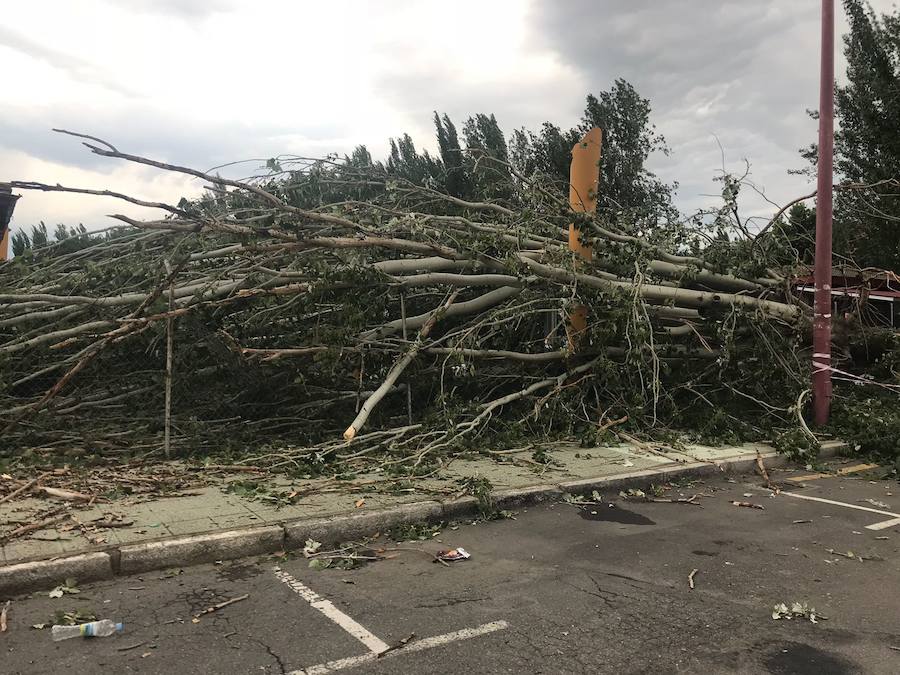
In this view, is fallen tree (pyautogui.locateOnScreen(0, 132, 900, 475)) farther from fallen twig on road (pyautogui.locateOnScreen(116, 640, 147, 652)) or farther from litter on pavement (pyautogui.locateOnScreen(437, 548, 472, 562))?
fallen twig on road (pyautogui.locateOnScreen(116, 640, 147, 652))

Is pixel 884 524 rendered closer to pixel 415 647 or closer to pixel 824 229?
pixel 415 647

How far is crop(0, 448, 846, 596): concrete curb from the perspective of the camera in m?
3.91

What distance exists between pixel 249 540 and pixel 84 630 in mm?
1279

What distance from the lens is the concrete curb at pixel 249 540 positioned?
391 centimetres

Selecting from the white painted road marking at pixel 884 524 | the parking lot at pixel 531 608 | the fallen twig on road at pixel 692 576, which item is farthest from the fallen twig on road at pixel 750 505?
the fallen twig on road at pixel 692 576

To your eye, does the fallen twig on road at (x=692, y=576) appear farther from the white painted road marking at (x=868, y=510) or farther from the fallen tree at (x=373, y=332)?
the fallen tree at (x=373, y=332)

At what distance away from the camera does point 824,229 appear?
8.66 metres

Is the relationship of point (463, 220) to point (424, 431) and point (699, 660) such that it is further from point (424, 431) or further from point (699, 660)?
point (699, 660)

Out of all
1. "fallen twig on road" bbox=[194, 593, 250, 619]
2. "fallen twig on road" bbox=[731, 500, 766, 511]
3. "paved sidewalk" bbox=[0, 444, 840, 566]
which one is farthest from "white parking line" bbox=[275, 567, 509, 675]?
"fallen twig on road" bbox=[731, 500, 766, 511]

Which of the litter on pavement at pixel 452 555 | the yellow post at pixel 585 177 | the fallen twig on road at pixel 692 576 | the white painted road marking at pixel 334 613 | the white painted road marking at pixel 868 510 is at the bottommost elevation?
the white painted road marking at pixel 868 510

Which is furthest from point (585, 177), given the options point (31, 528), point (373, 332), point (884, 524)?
point (31, 528)

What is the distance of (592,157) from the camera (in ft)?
30.3

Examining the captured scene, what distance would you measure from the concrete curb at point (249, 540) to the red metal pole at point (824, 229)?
13.1 feet

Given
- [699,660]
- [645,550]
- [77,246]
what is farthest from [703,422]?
[77,246]
